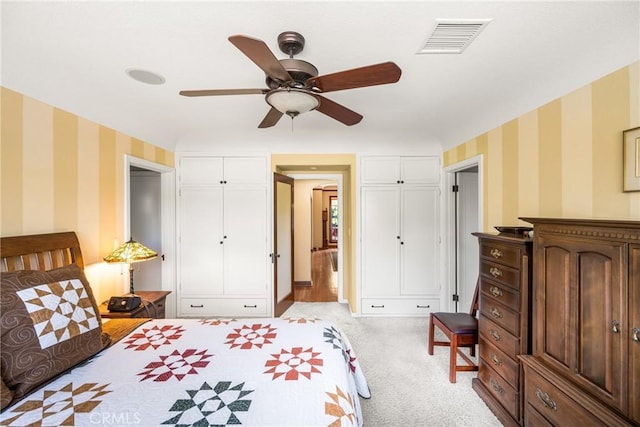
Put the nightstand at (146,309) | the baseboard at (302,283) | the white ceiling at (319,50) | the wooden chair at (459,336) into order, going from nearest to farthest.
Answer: the white ceiling at (319,50)
the nightstand at (146,309)
the wooden chair at (459,336)
the baseboard at (302,283)

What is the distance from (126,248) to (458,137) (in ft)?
12.2

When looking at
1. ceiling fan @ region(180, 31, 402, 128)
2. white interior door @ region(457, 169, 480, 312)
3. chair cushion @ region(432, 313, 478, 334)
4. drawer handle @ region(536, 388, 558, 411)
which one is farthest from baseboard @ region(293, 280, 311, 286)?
ceiling fan @ region(180, 31, 402, 128)

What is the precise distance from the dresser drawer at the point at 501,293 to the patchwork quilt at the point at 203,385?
4.00 feet

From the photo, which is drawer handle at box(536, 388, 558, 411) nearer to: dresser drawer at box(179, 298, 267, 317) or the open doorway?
the open doorway

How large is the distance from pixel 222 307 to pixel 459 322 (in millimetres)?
2987

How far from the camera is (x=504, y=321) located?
6.28ft

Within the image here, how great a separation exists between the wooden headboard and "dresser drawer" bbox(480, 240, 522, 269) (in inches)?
127

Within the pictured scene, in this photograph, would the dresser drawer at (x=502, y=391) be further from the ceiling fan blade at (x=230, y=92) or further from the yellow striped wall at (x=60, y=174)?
the yellow striped wall at (x=60, y=174)

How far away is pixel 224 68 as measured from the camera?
1.89 metres

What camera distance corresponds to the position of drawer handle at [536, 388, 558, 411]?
1.44 m

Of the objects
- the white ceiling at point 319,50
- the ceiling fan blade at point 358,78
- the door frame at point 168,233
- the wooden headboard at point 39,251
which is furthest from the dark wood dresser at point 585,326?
the door frame at point 168,233

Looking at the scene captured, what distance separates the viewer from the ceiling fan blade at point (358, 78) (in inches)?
50.9

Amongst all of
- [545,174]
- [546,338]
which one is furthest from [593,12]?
[546,338]

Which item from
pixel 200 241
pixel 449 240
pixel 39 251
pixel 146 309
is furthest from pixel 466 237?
pixel 39 251
